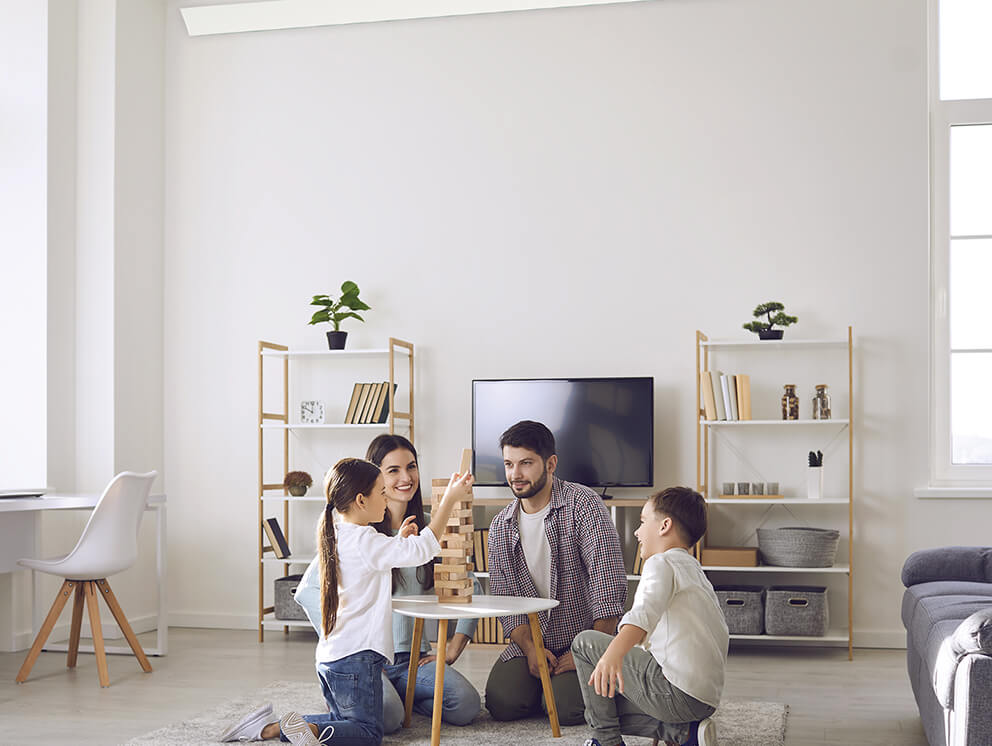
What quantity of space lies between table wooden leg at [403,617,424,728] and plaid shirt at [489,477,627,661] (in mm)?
326

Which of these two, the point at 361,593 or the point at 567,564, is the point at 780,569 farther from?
the point at 361,593

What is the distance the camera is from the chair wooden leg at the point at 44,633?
4.28m

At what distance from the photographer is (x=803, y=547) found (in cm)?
473

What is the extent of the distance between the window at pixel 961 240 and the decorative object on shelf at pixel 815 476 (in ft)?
1.84

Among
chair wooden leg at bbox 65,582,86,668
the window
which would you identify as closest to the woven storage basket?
the window

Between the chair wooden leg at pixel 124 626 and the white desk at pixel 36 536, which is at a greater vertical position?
the white desk at pixel 36 536

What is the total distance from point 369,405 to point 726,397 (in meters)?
1.70

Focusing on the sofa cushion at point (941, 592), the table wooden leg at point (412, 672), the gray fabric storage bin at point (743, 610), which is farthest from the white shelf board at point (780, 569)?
the table wooden leg at point (412, 672)

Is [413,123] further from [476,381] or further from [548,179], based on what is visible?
[476,381]

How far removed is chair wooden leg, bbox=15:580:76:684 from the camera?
14.0 feet

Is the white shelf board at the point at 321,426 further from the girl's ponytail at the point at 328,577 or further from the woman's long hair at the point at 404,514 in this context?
the girl's ponytail at the point at 328,577

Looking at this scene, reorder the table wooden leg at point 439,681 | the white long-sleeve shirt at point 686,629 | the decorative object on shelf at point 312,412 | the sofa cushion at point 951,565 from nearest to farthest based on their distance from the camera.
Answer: the white long-sleeve shirt at point 686,629 → the table wooden leg at point 439,681 → the sofa cushion at point 951,565 → the decorative object on shelf at point 312,412

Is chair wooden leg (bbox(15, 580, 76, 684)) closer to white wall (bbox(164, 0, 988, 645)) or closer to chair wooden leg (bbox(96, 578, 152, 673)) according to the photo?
chair wooden leg (bbox(96, 578, 152, 673))

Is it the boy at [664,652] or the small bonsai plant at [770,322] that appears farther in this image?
the small bonsai plant at [770,322]
